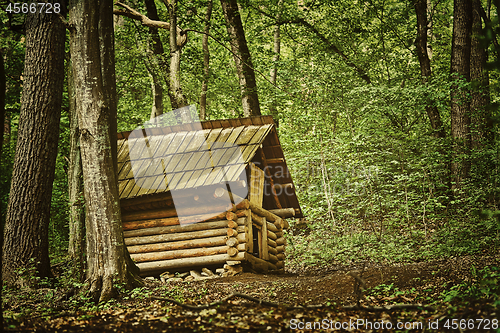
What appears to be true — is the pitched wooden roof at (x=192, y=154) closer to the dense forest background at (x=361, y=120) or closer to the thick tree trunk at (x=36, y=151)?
the thick tree trunk at (x=36, y=151)

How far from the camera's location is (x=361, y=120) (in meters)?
16.6

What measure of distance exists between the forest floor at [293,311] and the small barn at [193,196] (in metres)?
2.36

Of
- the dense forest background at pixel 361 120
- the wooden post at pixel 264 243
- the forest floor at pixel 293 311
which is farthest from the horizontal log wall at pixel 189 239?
the dense forest background at pixel 361 120

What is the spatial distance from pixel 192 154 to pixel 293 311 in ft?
18.0

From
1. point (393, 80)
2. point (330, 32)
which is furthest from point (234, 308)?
point (330, 32)

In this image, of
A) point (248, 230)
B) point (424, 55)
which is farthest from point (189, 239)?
point (424, 55)

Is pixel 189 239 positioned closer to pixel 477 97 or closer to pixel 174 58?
pixel 174 58

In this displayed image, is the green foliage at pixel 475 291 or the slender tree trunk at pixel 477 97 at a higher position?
the slender tree trunk at pixel 477 97

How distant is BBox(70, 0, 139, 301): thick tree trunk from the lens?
593 cm

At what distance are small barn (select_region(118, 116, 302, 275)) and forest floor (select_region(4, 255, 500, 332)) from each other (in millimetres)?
2356

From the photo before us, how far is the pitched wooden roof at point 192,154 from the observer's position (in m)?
8.73

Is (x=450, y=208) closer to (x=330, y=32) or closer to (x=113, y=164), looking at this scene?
(x=330, y=32)

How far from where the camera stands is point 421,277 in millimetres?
6246

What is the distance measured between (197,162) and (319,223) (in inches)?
341
